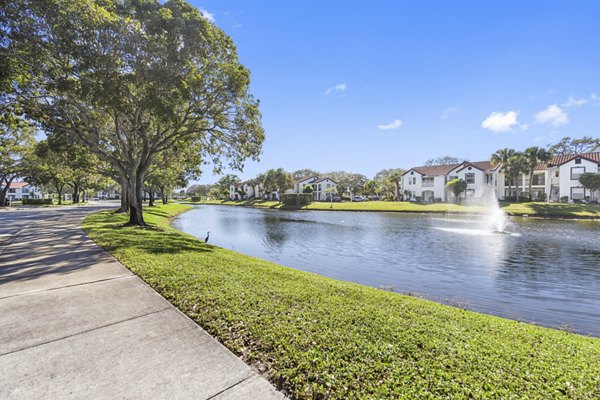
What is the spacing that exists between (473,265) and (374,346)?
1193 cm

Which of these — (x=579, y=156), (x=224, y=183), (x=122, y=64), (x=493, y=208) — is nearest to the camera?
(x=122, y=64)

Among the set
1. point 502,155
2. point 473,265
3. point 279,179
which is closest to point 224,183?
point 279,179

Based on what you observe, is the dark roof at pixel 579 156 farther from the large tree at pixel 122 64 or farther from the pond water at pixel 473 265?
the large tree at pixel 122 64

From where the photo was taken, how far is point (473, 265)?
1342 centimetres

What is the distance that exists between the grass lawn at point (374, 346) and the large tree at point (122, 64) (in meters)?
10.2

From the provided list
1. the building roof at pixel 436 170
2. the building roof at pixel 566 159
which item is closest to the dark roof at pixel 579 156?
the building roof at pixel 566 159

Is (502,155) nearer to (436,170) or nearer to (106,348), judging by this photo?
(436,170)

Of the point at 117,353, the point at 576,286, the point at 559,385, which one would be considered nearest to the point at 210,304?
the point at 117,353

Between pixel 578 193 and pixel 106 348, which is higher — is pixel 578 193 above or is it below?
above

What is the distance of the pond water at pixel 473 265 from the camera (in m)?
8.62

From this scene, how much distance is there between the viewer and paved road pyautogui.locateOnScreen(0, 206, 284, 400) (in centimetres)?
296

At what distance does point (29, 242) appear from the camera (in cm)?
1125

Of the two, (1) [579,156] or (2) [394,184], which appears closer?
(1) [579,156]

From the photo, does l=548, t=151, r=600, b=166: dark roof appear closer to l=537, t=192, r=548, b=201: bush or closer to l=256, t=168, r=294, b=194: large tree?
l=537, t=192, r=548, b=201: bush
